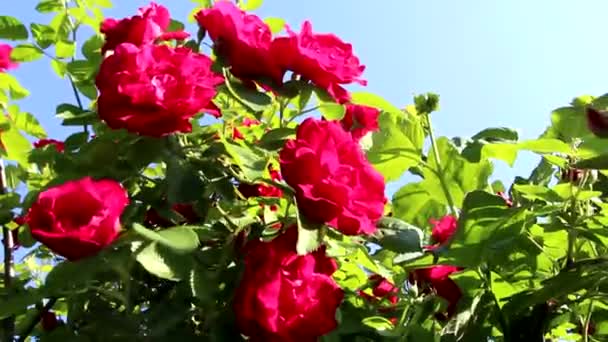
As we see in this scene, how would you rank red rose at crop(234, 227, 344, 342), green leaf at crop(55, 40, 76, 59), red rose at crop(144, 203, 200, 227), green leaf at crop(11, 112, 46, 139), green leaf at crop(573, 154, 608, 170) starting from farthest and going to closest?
green leaf at crop(11, 112, 46, 139), green leaf at crop(55, 40, 76, 59), red rose at crop(144, 203, 200, 227), red rose at crop(234, 227, 344, 342), green leaf at crop(573, 154, 608, 170)

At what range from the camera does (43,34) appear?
1.67 m

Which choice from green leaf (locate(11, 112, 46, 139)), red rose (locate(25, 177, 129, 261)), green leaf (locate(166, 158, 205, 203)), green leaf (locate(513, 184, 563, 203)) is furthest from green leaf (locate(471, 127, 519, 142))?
green leaf (locate(11, 112, 46, 139))

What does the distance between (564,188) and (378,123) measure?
0.28 meters

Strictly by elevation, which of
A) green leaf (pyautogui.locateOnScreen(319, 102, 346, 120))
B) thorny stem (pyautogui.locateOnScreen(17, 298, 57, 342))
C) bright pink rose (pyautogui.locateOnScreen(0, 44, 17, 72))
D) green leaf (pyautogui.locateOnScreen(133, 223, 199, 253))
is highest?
green leaf (pyautogui.locateOnScreen(319, 102, 346, 120))

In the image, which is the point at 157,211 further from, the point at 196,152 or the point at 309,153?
the point at 309,153

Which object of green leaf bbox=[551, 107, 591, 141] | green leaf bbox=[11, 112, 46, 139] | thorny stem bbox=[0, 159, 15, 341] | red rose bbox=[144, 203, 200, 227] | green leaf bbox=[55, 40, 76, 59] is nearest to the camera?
green leaf bbox=[551, 107, 591, 141]

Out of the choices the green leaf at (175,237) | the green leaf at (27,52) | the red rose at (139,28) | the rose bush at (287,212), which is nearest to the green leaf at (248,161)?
the rose bush at (287,212)

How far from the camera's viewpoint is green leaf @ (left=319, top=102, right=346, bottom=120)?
1.35 meters

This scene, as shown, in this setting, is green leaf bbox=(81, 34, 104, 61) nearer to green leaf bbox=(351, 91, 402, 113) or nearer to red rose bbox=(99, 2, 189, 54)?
red rose bbox=(99, 2, 189, 54)

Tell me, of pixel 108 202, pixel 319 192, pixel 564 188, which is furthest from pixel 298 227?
pixel 564 188

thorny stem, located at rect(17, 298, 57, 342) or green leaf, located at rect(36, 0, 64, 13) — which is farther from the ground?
green leaf, located at rect(36, 0, 64, 13)

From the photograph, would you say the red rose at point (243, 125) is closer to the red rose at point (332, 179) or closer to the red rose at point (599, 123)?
the red rose at point (332, 179)

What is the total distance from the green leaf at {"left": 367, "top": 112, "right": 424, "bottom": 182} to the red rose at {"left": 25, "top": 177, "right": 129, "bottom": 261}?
0.41m

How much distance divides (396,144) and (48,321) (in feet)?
2.19
